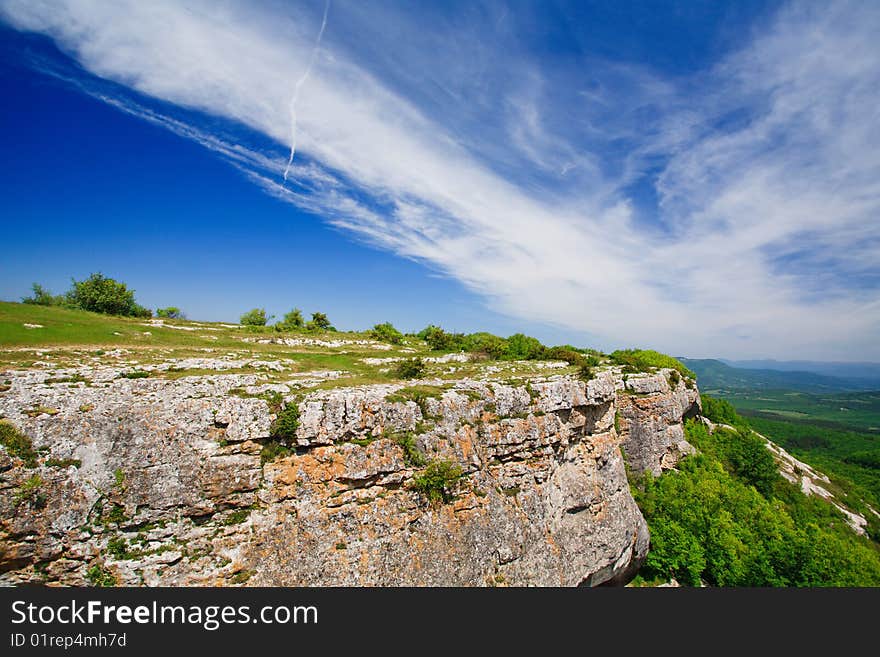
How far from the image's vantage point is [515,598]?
1083 centimetres

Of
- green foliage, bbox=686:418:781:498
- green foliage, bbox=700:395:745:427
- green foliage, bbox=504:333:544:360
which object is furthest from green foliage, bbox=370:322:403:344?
green foliage, bbox=700:395:745:427

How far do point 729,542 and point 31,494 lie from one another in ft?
113

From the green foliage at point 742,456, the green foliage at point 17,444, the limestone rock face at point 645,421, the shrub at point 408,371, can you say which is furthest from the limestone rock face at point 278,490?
the green foliage at point 742,456

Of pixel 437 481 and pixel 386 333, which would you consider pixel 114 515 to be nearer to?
pixel 437 481

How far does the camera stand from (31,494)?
9602 millimetres

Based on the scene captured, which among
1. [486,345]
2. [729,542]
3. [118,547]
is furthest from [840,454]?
[118,547]

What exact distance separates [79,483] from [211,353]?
1085cm

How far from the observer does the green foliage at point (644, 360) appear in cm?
3292

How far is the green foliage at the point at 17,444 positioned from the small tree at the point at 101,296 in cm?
2812

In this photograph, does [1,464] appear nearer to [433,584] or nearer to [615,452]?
[433,584]

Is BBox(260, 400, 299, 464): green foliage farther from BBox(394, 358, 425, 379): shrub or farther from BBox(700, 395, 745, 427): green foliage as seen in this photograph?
BBox(700, 395, 745, 427): green foliage

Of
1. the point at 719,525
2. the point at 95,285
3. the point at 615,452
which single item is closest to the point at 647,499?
the point at 719,525

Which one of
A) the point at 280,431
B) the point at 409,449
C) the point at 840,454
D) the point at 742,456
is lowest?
the point at 840,454

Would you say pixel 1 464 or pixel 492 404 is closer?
pixel 1 464
